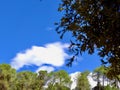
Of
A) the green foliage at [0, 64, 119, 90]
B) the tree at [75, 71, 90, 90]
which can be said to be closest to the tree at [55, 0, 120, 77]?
the green foliage at [0, 64, 119, 90]

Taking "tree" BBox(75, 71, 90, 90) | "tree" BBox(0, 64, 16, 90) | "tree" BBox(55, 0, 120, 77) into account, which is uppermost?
"tree" BBox(75, 71, 90, 90)

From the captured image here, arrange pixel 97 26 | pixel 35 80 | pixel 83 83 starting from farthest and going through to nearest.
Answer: pixel 83 83 → pixel 35 80 → pixel 97 26

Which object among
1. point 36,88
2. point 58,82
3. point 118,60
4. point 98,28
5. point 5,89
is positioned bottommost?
point 118,60

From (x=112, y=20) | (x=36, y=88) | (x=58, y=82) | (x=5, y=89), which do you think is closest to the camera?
(x=112, y=20)

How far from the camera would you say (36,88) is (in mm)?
88125

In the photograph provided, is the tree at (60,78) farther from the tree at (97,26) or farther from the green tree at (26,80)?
the tree at (97,26)

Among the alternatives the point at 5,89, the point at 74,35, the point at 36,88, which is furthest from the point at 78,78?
the point at 74,35

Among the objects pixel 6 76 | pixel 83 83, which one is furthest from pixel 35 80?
pixel 83 83

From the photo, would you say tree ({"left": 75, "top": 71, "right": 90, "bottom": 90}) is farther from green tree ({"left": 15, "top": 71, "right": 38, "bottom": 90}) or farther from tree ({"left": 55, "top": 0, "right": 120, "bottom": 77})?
tree ({"left": 55, "top": 0, "right": 120, "bottom": 77})

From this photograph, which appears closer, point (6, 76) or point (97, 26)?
point (97, 26)

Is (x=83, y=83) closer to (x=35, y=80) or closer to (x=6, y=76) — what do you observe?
(x=35, y=80)

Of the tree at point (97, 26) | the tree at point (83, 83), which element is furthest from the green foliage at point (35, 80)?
the tree at point (97, 26)

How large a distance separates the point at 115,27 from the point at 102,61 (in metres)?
1.06

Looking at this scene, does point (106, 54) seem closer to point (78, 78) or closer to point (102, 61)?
point (102, 61)
